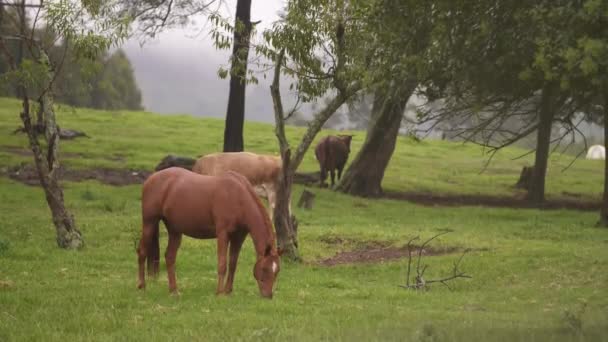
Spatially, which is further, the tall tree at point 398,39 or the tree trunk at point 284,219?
the tree trunk at point 284,219

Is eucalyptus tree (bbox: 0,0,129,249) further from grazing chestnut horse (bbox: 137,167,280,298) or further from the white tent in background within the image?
the white tent in background

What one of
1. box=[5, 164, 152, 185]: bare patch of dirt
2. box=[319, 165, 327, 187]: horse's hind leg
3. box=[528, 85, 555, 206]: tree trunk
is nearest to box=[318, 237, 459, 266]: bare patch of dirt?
box=[528, 85, 555, 206]: tree trunk

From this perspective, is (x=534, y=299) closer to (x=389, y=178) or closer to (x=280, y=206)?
(x=280, y=206)

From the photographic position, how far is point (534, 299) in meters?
13.9

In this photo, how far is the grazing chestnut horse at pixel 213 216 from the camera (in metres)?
12.0

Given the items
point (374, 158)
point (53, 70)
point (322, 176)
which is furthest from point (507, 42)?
point (322, 176)

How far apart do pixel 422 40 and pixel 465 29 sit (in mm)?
1008

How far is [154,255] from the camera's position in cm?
1299

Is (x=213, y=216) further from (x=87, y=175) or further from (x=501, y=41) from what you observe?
(x=87, y=175)

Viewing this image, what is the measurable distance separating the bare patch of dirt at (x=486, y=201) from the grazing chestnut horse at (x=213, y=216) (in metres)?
19.8

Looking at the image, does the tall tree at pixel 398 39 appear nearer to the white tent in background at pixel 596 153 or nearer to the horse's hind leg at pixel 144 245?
the horse's hind leg at pixel 144 245

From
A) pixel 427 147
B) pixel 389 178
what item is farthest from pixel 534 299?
pixel 427 147

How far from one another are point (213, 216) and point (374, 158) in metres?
20.9

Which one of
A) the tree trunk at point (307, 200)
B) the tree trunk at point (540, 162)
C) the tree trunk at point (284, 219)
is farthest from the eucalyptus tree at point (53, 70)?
the tree trunk at point (540, 162)
